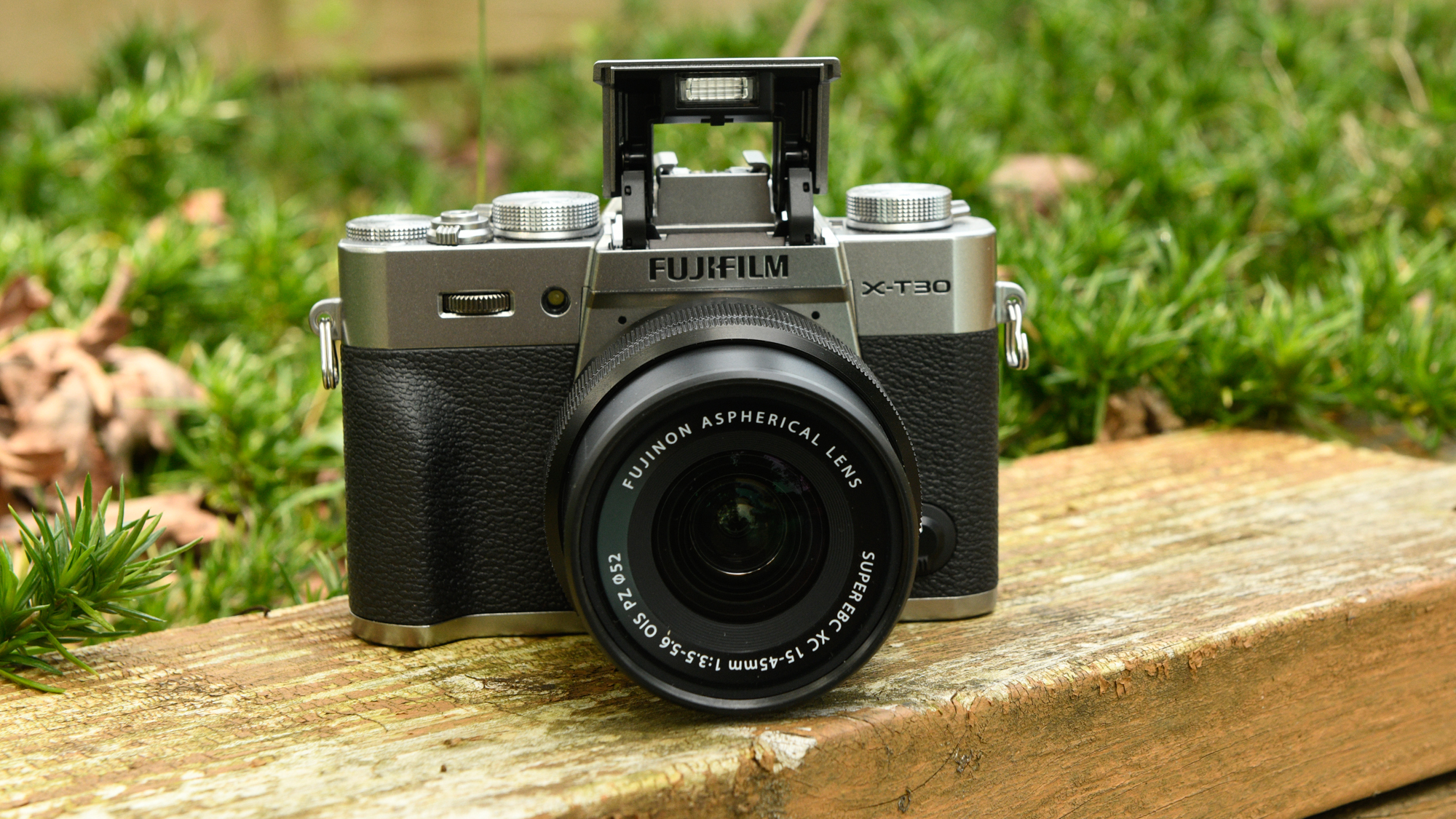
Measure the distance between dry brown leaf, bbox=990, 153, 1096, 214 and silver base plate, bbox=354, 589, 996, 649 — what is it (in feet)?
4.75

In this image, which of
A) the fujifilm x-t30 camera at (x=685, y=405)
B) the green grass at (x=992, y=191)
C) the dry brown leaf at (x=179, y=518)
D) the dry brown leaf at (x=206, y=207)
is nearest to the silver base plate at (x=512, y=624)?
the fujifilm x-t30 camera at (x=685, y=405)

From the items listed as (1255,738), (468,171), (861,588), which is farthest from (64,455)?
(468,171)

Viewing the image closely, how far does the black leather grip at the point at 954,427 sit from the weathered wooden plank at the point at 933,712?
2.6 inches

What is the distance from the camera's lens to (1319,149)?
2.66m

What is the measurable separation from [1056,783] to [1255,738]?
236mm

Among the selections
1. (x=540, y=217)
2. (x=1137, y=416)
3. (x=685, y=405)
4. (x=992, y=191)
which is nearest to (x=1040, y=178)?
(x=992, y=191)

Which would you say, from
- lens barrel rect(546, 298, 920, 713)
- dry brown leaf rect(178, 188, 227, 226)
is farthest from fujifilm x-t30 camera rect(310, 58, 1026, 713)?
dry brown leaf rect(178, 188, 227, 226)

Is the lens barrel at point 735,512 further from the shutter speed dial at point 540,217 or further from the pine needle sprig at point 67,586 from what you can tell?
the pine needle sprig at point 67,586

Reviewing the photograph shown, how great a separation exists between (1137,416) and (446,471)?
1.21 metres

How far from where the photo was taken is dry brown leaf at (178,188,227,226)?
2.77 metres

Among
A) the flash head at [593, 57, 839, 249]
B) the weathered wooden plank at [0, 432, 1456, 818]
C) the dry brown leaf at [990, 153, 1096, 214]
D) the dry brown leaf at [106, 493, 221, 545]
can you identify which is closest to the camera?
the weathered wooden plank at [0, 432, 1456, 818]

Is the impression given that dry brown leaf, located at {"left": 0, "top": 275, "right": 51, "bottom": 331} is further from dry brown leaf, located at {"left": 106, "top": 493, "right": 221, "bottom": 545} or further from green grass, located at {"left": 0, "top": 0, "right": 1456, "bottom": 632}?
dry brown leaf, located at {"left": 106, "top": 493, "right": 221, "bottom": 545}

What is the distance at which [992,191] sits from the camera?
256 cm

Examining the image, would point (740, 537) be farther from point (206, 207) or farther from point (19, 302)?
point (206, 207)
